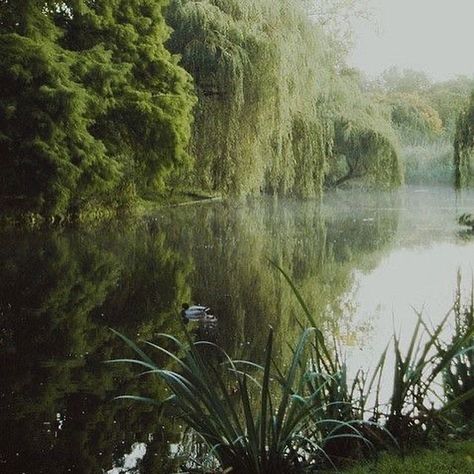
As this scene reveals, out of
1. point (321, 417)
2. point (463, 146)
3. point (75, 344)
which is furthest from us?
point (463, 146)

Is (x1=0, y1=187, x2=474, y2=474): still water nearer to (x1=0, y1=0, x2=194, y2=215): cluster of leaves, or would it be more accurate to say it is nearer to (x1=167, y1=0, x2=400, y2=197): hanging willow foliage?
(x1=0, y1=0, x2=194, y2=215): cluster of leaves

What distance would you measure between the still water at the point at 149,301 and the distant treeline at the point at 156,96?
1.32 meters

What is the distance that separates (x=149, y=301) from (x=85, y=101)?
7.12m

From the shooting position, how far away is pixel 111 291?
348 inches

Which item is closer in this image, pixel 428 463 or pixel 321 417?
pixel 428 463

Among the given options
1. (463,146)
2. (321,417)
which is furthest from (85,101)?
(321,417)

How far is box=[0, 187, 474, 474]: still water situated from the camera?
4207 millimetres

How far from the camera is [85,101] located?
14.3m

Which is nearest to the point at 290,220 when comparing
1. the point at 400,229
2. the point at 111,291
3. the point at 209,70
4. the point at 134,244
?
the point at 400,229

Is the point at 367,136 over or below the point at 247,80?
below

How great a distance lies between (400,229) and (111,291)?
35.2 ft

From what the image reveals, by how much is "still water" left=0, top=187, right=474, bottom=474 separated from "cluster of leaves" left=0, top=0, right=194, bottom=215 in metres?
1.19

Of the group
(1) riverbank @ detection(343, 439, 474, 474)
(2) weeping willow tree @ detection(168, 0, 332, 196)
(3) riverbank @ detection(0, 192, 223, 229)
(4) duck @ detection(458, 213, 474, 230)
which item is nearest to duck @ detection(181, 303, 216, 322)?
(1) riverbank @ detection(343, 439, 474, 474)

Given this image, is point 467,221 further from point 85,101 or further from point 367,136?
point 85,101
